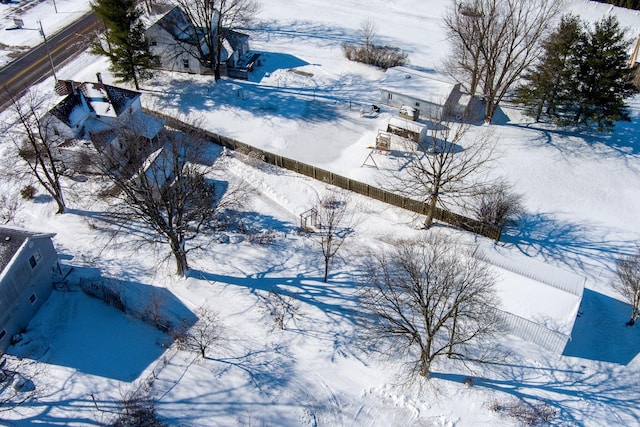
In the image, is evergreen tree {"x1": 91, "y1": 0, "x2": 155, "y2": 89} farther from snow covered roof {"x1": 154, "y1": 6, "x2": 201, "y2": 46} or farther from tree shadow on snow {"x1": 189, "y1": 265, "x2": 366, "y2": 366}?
tree shadow on snow {"x1": 189, "y1": 265, "x2": 366, "y2": 366}

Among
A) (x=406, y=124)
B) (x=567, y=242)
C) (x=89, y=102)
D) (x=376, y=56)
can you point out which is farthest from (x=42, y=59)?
(x=567, y=242)

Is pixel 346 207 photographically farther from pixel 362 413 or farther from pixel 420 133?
pixel 362 413

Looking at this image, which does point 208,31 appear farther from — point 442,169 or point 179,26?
point 442,169

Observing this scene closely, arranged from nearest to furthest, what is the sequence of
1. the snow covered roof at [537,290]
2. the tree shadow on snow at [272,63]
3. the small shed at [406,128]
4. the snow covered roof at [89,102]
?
the snow covered roof at [537,290] → the snow covered roof at [89,102] → the small shed at [406,128] → the tree shadow on snow at [272,63]

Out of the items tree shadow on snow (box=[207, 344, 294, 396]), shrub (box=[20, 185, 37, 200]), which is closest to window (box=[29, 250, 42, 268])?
shrub (box=[20, 185, 37, 200])

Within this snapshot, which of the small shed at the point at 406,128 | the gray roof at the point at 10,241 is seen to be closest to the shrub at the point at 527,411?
the small shed at the point at 406,128

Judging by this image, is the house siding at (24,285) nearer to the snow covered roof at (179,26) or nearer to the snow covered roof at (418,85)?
the snow covered roof at (179,26)
